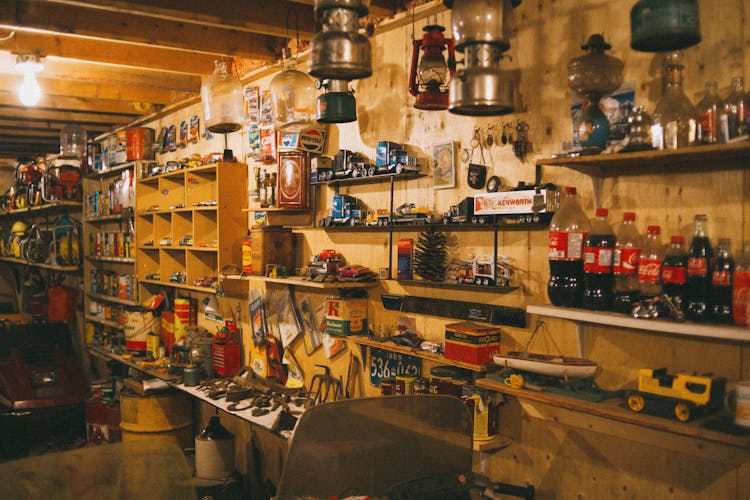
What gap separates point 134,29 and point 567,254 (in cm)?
293

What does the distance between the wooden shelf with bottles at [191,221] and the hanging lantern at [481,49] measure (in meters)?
2.76

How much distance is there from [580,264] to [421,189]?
1.06 meters

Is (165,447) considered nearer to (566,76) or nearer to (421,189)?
(421,189)

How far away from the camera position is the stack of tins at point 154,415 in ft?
15.4

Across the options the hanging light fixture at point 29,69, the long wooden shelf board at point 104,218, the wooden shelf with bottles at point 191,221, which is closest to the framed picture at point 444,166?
the wooden shelf with bottles at point 191,221

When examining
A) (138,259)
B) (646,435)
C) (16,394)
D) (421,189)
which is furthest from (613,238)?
(16,394)

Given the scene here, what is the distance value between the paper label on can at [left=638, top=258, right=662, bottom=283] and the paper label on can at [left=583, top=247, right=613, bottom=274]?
0.11 metres

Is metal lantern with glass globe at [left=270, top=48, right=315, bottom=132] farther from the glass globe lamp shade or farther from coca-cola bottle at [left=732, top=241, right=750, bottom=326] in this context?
coca-cola bottle at [left=732, top=241, right=750, bottom=326]

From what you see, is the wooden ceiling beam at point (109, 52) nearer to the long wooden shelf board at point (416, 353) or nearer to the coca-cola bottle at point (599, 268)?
the long wooden shelf board at point (416, 353)

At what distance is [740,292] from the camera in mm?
1948

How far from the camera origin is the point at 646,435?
2141mm

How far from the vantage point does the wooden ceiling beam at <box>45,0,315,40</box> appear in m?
3.18

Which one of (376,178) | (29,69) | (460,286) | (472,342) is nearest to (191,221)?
(29,69)

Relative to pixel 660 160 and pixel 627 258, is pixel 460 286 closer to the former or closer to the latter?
pixel 627 258
